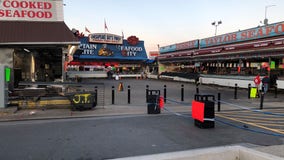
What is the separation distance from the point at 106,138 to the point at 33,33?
30.9 feet

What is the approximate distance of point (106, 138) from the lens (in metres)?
6.47

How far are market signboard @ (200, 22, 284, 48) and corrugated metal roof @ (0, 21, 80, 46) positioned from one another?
17.6 m

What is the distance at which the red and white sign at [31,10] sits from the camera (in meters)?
13.4

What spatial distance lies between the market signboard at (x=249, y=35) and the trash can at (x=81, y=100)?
1794cm

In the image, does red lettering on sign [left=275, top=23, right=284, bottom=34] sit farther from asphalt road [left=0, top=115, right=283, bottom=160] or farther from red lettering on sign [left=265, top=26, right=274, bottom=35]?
asphalt road [left=0, top=115, right=283, bottom=160]

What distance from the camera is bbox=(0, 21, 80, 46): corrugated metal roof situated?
12375mm

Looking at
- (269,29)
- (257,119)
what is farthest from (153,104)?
(269,29)

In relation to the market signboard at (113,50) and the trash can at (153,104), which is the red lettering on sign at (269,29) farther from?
the market signboard at (113,50)

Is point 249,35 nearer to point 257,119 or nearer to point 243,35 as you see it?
point 243,35

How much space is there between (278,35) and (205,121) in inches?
672

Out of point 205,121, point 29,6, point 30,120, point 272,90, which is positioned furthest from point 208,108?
point 272,90

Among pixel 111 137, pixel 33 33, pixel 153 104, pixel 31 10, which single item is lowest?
pixel 111 137

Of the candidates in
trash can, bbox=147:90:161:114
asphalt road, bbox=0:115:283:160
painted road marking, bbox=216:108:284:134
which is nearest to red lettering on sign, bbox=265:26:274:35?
painted road marking, bbox=216:108:284:134

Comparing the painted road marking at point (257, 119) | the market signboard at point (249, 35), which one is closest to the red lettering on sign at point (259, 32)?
the market signboard at point (249, 35)
